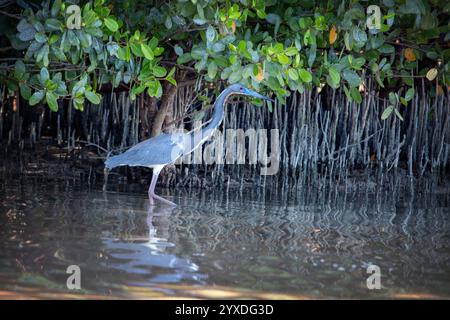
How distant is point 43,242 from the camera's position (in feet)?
16.8

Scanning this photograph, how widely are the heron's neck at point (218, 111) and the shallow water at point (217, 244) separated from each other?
0.61 m

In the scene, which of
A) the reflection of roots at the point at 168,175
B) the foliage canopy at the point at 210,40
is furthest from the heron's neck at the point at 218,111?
the reflection of roots at the point at 168,175

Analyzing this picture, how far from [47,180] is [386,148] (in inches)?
149

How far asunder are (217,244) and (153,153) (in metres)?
2.13

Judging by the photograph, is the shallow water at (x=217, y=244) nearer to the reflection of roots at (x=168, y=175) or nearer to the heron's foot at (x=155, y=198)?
the heron's foot at (x=155, y=198)

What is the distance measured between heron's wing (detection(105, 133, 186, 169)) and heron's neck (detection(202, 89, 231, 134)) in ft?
1.07

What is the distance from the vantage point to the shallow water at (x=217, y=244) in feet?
14.2

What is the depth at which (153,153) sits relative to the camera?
7.25 meters

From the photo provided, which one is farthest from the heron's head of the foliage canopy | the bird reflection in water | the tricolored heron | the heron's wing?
the bird reflection in water

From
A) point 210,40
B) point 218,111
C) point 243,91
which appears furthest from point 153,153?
point 210,40

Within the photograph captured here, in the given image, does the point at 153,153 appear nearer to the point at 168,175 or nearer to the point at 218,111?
the point at 218,111

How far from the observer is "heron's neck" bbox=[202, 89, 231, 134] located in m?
7.31

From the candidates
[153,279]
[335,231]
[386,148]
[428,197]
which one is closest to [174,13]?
[335,231]
